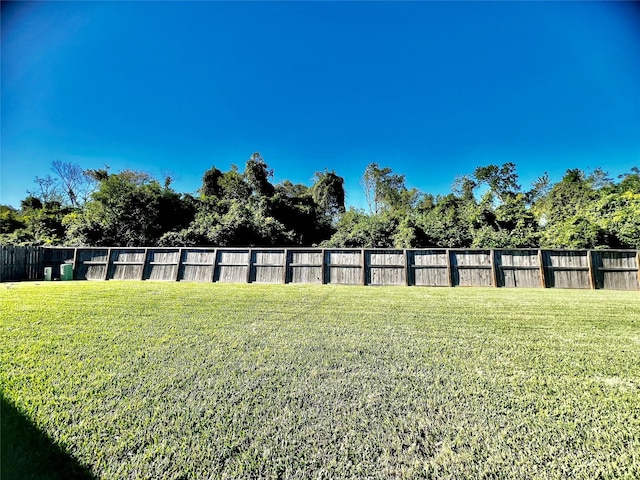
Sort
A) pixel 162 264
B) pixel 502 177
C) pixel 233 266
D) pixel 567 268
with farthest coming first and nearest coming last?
1. pixel 502 177
2. pixel 162 264
3. pixel 233 266
4. pixel 567 268

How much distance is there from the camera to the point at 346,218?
1858 cm

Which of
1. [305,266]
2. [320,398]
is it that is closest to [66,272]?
[305,266]

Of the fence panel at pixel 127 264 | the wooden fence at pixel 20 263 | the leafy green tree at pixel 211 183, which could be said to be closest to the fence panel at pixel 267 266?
the fence panel at pixel 127 264

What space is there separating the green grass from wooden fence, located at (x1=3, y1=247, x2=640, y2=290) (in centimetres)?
523

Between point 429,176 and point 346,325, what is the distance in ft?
78.5

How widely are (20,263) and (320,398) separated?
15064 millimetres

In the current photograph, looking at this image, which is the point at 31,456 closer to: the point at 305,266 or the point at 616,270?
the point at 305,266

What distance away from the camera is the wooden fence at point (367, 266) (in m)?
8.60

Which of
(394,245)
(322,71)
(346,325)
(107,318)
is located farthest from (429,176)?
(107,318)

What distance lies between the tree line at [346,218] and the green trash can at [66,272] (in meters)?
4.94

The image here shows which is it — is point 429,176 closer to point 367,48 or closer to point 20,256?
point 367,48

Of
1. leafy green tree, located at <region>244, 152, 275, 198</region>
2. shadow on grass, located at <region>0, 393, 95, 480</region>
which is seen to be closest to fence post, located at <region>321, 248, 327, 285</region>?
shadow on grass, located at <region>0, 393, 95, 480</region>

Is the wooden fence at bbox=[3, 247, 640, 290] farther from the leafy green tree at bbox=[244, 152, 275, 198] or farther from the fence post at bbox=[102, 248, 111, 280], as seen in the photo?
the leafy green tree at bbox=[244, 152, 275, 198]

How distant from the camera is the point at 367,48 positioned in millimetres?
9109
